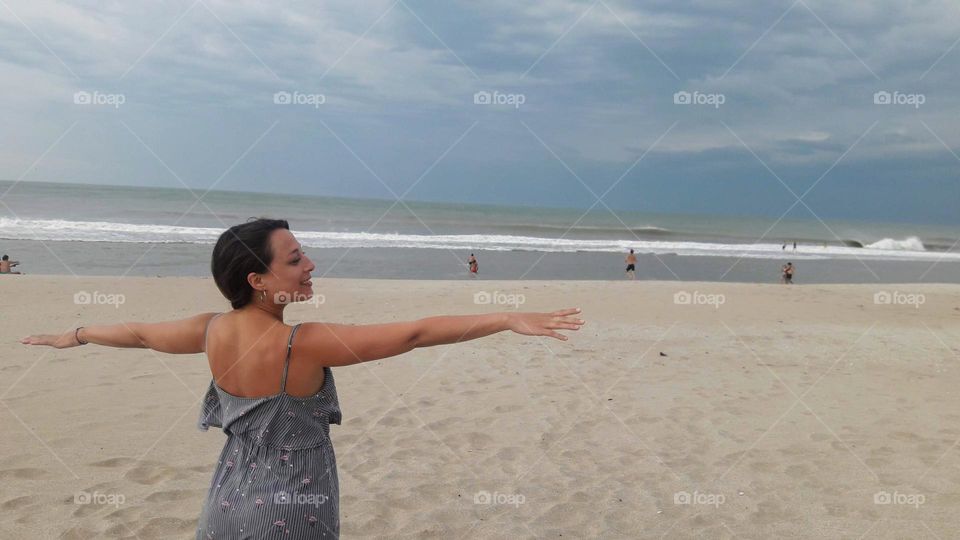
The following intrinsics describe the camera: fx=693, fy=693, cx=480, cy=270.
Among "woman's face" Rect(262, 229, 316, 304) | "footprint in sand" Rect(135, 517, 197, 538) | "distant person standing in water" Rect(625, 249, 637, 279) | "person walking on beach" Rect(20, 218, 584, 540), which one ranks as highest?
"distant person standing in water" Rect(625, 249, 637, 279)

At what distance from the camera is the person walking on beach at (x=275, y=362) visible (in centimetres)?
195

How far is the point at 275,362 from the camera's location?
1.98 meters

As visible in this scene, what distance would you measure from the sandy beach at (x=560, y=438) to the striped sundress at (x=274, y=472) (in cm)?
212

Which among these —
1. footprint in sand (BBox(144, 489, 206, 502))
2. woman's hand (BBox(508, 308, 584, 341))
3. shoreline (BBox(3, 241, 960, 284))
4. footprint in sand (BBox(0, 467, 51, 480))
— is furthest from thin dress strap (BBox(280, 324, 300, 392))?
shoreline (BBox(3, 241, 960, 284))

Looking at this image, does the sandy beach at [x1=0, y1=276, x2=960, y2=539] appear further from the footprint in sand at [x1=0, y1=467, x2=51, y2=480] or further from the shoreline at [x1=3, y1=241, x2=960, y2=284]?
the shoreline at [x1=3, y1=241, x2=960, y2=284]

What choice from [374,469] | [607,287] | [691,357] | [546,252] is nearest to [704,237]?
[546,252]

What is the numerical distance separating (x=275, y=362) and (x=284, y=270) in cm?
26

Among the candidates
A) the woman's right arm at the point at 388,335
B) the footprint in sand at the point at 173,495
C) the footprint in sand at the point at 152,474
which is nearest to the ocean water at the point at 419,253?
the footprint in sand at the point at 152,474

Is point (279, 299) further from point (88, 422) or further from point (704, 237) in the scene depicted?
point (704, 237)

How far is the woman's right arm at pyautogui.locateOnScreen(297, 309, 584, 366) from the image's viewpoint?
75.1 inches

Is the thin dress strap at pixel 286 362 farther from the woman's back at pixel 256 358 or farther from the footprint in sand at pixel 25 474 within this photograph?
the footprint in sand at pixel 25 474

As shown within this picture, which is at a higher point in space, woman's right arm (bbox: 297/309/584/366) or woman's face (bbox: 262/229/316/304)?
woman's face (bbox: 262/229/316/304)

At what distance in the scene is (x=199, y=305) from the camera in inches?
478

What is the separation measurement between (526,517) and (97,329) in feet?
9.39
